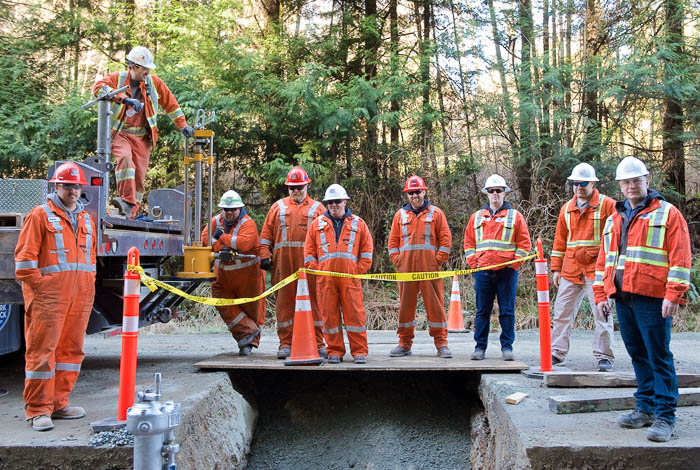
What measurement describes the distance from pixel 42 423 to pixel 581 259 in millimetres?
5206

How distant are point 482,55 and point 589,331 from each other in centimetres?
723

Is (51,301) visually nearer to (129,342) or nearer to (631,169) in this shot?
(129,342)

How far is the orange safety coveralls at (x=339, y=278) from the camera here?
21.2 ft

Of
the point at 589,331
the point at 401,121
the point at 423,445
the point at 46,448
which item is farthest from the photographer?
the point at 401,121

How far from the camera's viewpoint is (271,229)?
7051 mm

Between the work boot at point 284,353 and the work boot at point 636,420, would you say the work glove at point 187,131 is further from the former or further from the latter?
the work boot at point 636,420

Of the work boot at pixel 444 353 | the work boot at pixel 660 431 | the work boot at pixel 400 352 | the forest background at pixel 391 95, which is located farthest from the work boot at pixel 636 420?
the forest background at pixel 391 95

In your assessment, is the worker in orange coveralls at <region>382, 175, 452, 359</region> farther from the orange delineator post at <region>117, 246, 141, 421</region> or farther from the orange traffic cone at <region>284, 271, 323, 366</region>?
the orange delineator post at <region>117, 246, 141, 421</region>

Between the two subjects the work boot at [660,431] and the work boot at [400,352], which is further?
the work boot at [400,352]

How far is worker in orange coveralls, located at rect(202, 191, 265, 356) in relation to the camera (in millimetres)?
6777

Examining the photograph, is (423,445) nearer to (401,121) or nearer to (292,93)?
(292,93)

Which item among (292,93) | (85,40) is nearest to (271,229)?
(292,93)

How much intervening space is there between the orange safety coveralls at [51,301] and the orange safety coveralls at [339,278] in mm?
2526

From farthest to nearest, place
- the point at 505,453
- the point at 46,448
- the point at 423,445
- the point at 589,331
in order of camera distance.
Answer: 1. the point at 589,331
2. the point at 423,445
3. the point at 505,453
4. the point at 46,448
